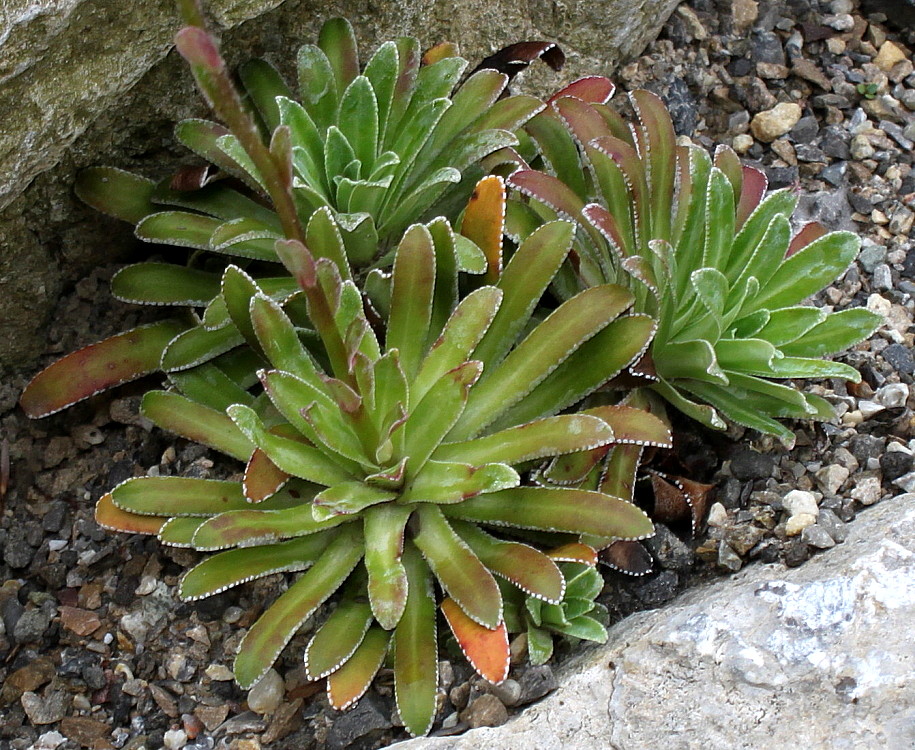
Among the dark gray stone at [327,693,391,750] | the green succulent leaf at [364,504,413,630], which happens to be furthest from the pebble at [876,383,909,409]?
the dark gray stone at [327,693,391,750]

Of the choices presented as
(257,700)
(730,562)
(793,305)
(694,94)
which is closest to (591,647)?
(730,562)

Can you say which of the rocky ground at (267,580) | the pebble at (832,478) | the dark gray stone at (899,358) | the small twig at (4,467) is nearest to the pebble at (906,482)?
the rocky ground at (267,580)

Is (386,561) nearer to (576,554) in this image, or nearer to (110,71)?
(576,554)

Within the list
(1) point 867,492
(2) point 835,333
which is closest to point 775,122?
(2) point 835,333

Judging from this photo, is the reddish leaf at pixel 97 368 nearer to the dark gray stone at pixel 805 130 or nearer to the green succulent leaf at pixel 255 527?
the green succulent leaf at pixel 255 527

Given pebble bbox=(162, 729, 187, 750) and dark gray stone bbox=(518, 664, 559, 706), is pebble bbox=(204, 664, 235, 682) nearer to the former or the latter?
pebble bbox=(162, 729, 187, 750)

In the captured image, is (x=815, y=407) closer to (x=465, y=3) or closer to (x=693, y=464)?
(x=693, y=464)

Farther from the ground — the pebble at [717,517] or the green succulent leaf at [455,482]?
the green succulent leaf at [455,482]
